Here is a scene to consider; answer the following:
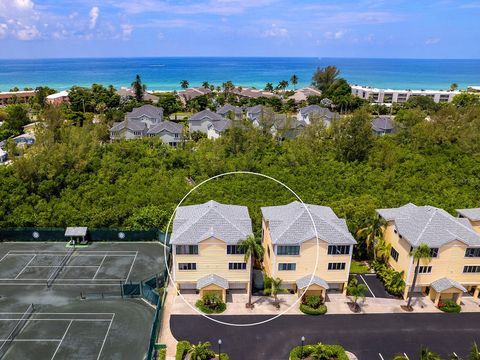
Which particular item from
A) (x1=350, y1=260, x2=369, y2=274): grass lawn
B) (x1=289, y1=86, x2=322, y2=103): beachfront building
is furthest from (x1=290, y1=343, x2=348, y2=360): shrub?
(x1=289, y1=86, x2=322, y2=103): beachfront building

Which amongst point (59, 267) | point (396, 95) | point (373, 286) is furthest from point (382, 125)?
point (59, 267)

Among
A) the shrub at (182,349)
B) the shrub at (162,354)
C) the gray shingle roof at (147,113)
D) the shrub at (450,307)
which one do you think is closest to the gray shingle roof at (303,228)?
the shrub at (450,307)

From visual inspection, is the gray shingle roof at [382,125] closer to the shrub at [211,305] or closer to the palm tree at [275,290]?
the palm tree at [275,290]

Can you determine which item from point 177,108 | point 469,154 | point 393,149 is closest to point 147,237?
point 393,149

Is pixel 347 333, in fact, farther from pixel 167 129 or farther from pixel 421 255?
pixel 167 129

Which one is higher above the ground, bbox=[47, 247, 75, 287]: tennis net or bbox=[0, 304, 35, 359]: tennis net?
bbox=[47, 247, 75, 287]: tennis net

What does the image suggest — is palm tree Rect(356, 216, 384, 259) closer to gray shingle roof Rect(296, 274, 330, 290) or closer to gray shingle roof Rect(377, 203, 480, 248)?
gray shingle roof Rect(377, 203, 480, 248)

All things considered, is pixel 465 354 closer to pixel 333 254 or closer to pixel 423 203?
pixel 333 254
